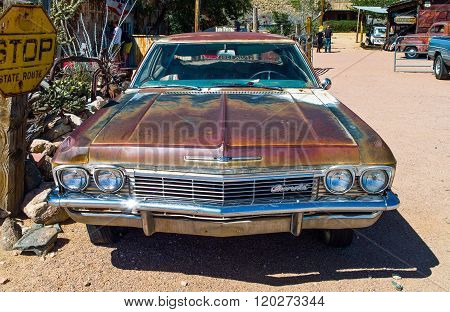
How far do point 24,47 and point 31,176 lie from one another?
129 cm

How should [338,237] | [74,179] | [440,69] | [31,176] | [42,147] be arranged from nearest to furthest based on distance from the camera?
[74,179] < [338,237] < [31,176] < [42,147] < [440,69]

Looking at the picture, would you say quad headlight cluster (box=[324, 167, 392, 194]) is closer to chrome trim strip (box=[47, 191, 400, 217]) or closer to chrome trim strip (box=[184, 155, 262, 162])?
chrome trim strip (box=[47, 191, 400, 217])

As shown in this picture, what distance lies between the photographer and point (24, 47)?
3502mm

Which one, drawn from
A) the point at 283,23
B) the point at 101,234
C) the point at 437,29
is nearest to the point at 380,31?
the point at 283,23

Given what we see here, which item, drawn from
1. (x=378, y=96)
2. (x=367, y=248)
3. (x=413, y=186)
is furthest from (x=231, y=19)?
(x=367, y=248)

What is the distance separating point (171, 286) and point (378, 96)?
9824 millimetres

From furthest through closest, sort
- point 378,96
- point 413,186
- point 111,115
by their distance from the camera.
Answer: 1. point 378,96
2. point 413,186
3. point 111,115

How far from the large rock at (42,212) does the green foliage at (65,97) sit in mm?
1738

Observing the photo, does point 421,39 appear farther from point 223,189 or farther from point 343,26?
point 343,26

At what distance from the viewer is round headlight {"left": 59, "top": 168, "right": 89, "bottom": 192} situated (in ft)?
9.57

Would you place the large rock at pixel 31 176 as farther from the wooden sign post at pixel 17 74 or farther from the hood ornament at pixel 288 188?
the hood ornament at pixel 288 188

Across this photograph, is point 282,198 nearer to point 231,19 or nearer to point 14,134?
point 14,134

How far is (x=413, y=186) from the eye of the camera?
198 inches

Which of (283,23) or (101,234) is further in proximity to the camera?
(283,23)
